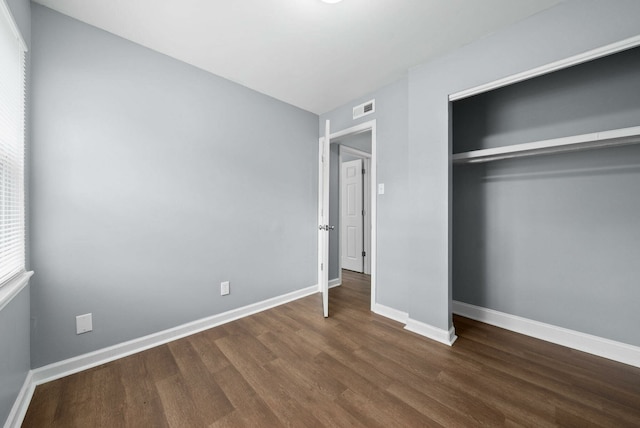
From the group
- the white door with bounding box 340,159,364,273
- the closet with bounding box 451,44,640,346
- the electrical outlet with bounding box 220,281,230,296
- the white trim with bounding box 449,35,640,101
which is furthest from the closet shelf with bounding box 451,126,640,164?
the electrical outlet with bounding box 220,281,230,296

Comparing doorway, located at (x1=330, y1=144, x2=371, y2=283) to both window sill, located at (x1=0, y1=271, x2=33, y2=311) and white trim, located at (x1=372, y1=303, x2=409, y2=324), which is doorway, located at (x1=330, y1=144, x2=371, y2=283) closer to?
white trim, located at (x1=372, y1=303, x2=409, y2=324)

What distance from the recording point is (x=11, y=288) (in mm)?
1169

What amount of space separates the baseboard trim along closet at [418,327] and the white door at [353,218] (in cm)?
177

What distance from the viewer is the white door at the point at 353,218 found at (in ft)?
14.5

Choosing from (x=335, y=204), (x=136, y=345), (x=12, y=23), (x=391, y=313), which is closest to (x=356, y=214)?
(x=335, y=204)

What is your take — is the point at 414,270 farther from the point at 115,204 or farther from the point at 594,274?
the point at 115,204

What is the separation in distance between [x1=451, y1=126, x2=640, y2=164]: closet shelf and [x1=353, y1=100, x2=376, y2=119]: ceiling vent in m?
1.10

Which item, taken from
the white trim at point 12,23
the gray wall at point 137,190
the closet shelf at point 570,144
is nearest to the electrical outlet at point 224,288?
the gray wall at point 137,190

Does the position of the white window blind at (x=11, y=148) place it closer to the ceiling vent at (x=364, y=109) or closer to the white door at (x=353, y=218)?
the ceiling vent at (x=364, y=109)

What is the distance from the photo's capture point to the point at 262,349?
1.97 meters

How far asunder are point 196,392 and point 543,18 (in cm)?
341

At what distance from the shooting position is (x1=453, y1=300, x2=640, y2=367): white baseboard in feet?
5.75

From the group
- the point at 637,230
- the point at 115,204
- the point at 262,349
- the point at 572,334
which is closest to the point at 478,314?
the point at 572,334

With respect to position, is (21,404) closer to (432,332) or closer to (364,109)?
(432,332)
